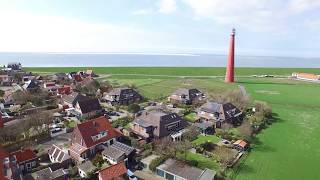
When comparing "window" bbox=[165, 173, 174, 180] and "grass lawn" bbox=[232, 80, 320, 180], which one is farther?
"grass lawn" bbox=[232, 80, 320, 180]

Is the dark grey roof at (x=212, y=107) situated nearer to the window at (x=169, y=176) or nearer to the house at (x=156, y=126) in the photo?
the house at (x=156, y=126)

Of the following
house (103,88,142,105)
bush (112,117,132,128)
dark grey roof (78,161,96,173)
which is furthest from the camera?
house (103,88,142,105)

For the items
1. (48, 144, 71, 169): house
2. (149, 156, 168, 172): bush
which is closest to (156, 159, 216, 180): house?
(149, 156, 168, 172): bush

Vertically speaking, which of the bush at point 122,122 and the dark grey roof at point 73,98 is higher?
the dark grey roof at point 73,98

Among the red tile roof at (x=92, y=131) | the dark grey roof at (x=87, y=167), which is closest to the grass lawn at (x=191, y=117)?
the red tile roof at (x=92, y=131)

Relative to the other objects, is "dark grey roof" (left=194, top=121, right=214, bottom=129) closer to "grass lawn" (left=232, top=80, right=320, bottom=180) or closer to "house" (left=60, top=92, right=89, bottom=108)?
"grass lawn" (left=232, top=80, right=320, bottom=180)

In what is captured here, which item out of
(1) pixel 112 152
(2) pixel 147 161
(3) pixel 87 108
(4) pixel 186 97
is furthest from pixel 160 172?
(4) pixel 186 97
